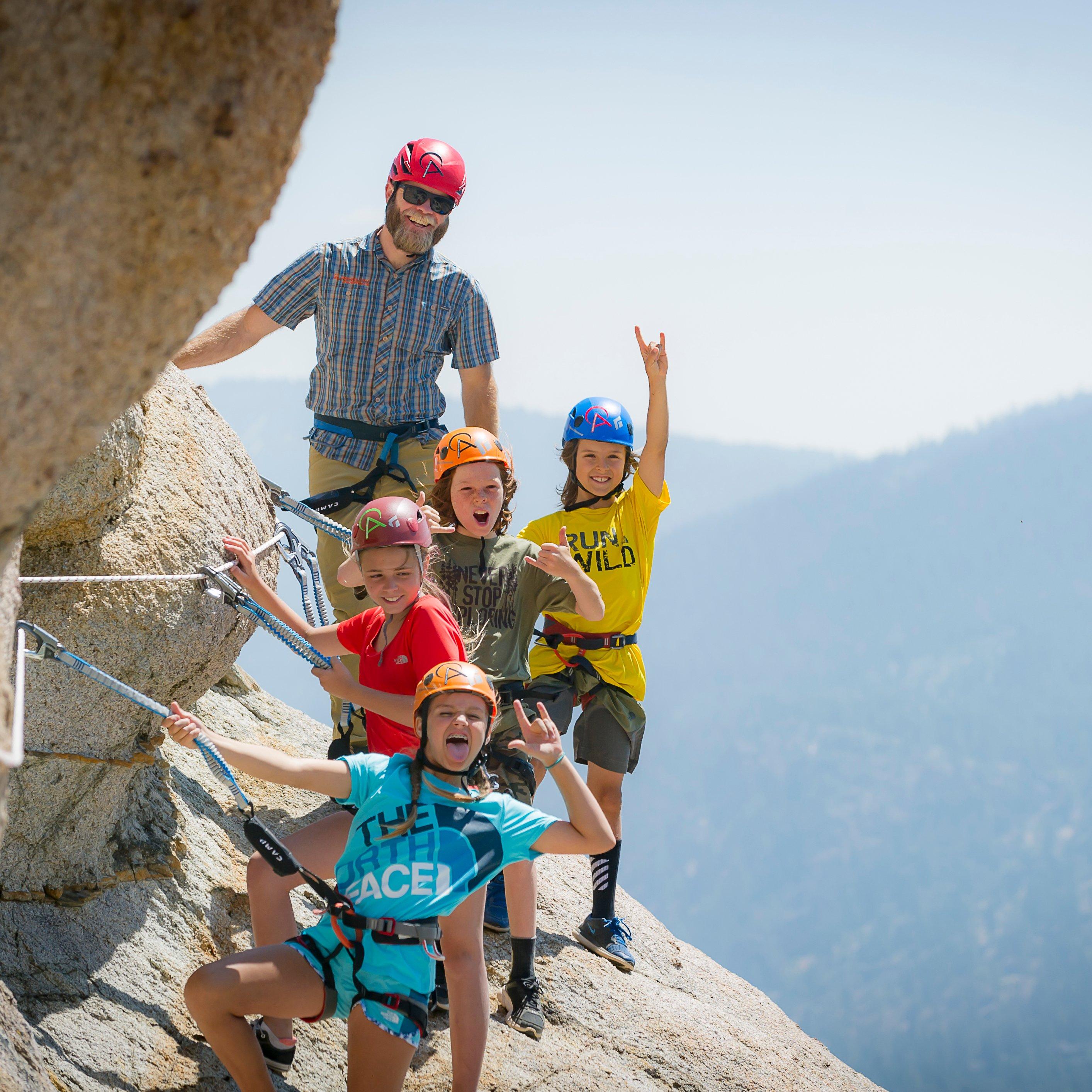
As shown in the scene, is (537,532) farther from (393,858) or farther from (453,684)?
(393,858)

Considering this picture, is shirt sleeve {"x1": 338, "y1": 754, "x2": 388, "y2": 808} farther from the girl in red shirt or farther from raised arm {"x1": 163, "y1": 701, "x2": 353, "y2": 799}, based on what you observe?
the girl in red shirt

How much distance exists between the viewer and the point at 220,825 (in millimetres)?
5621

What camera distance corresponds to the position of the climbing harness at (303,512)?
520cm

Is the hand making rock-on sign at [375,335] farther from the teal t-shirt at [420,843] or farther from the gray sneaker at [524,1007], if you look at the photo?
the teal t-shirt at [420,843]

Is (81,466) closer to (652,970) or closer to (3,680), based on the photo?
(3,680)

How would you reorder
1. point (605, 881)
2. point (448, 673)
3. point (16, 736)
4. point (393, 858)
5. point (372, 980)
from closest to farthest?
1. point (16, 736)
2. point (372, 980)
3. point (393, 858)
4. point (448, 673)
5. point (605, 881)

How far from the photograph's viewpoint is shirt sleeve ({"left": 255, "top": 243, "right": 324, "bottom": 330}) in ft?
18.7

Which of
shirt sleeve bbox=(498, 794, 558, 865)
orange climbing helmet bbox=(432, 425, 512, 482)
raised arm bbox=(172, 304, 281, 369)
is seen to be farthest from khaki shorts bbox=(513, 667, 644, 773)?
raised arm bbox=(172, 304, 281, 369)

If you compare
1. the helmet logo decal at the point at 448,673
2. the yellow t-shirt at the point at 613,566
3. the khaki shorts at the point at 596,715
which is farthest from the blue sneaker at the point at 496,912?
the helmet logo decal at the point at 448,673

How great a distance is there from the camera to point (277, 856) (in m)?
3.37

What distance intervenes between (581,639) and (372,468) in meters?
1.60

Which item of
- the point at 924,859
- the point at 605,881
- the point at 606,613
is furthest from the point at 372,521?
the point at 924,859

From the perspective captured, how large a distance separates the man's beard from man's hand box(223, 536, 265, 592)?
2.08 meters

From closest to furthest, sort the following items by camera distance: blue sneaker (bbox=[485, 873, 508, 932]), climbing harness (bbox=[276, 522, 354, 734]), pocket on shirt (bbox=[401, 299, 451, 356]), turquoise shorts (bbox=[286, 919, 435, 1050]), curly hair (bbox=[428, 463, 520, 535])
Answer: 1. turquoise shorts (bbox=[286, 919, 435, 1050])
2. climbing harness (bbox=[276, 522, 354, 734])
3. curly hair (bbox=[428, 463, 520, 535])
4. blue sneaker (bbox=[485, 873, 508, 932])
5. pocket on shirt (bbox=[401, 299, 451, 356])
